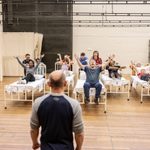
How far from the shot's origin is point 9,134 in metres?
5.15

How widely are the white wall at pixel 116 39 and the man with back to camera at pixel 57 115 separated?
1278cm

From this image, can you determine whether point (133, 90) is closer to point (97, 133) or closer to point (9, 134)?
point (97, 133)

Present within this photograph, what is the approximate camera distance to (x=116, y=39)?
586 inches

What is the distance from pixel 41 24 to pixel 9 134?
387 inches

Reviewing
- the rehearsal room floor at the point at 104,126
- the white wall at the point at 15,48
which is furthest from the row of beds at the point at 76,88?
the white wall at the point at 15,48

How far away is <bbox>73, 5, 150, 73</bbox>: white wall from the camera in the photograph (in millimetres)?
14773

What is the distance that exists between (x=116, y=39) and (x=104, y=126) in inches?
381

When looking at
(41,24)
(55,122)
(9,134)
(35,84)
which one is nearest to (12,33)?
(41,24)

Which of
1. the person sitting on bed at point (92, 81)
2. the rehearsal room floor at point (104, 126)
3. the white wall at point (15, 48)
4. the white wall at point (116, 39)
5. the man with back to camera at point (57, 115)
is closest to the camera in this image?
the man with back to camera at point (57, 115)

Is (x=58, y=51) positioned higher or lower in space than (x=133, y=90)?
higher

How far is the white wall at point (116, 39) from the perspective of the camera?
14.8 meters

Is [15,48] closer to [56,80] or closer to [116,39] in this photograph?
[116,39]

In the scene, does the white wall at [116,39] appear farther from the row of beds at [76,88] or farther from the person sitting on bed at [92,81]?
the person sitting on bed at [92,81]

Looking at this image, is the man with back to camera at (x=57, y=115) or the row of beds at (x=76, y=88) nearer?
the man with back to camera at (x=57, y=115)
